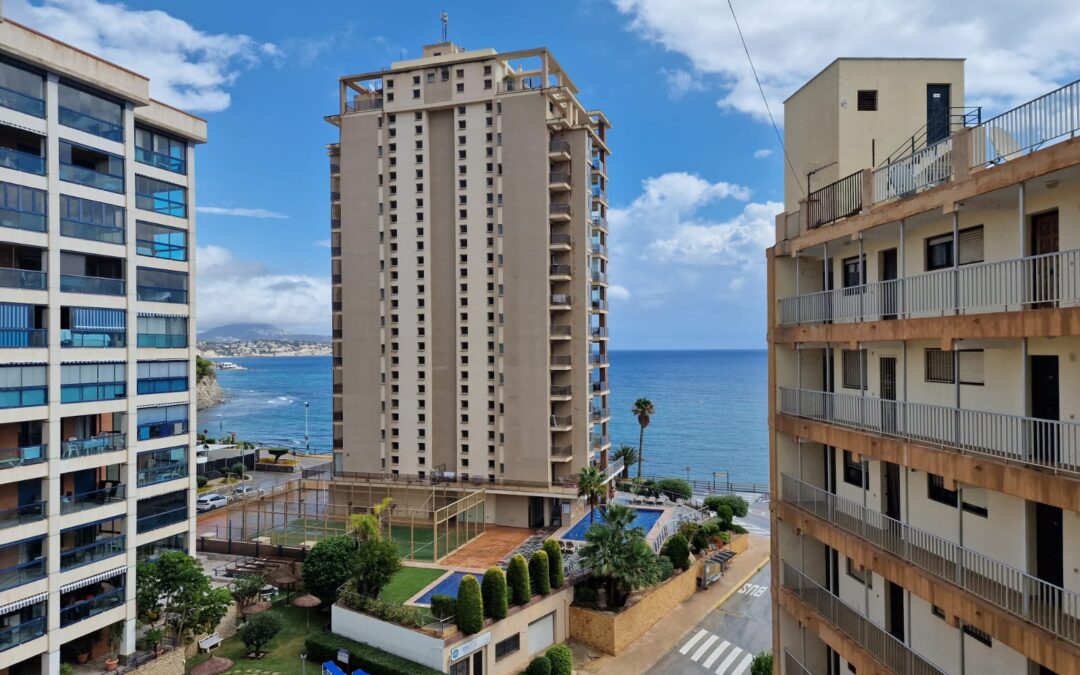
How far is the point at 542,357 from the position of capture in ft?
149

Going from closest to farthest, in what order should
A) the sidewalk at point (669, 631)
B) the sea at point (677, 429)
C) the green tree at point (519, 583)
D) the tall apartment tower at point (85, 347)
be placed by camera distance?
1. the tall apartment tower at point (85, 347)
2. the green tree at point (519, 583)
3. the sidewalk at point (669, 631)
4. the sea at point (677, 429)

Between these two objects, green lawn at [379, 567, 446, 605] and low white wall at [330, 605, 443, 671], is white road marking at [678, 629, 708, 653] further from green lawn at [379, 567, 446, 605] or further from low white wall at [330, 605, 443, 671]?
green lawn at [379, 567, 446, 605]

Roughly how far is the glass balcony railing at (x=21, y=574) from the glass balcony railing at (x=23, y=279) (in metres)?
9.19

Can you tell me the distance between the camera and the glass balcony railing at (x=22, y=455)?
21.5 m

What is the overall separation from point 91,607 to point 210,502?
1294 inches

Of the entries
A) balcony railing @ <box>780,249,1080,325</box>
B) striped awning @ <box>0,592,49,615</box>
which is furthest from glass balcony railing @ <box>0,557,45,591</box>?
balcony railing @ <box>780,249,1080,325</box>

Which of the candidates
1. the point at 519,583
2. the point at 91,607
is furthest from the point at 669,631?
the point at 91,607

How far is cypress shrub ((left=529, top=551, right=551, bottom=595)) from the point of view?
30.6 metres

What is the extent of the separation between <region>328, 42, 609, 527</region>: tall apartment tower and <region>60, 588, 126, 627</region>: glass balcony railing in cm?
2406

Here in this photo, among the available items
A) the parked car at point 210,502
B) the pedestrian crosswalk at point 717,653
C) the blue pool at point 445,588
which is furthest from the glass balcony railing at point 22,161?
the parked car at point 210,502

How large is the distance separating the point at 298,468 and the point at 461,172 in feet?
139

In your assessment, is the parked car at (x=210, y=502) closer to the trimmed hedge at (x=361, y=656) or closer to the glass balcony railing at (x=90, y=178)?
the trimmed hedge at (x=361, y=656)

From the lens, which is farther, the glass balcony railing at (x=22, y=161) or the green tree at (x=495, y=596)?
the green tree at (x=495, y=596)

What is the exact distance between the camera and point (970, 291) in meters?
11.8
